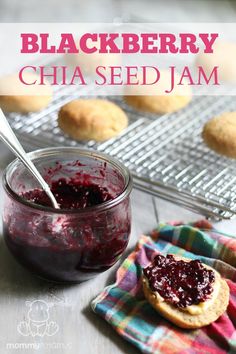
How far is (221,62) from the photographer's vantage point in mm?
2189

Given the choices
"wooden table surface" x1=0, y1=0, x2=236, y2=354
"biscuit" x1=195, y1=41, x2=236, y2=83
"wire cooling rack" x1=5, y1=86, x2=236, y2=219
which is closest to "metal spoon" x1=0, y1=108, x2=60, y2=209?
"wooden table surface" x1=0, y1=0, x2=236, y2=354

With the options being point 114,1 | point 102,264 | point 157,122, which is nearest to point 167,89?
point 157,122

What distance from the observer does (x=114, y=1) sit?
3168 mm

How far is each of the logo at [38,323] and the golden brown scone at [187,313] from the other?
0.20 m

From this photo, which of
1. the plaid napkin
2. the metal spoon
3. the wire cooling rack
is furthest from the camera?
the wire cooling rack

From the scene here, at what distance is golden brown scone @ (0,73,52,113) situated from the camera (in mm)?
1913

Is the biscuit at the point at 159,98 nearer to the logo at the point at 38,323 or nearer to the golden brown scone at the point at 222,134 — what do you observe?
the golden brown scone at the point at 222,134

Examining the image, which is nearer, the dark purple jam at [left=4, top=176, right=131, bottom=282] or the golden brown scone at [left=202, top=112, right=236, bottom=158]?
the dark purple jam at [left=4, top=176, right=131, bottom=282]

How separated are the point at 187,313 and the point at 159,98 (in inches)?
35.9

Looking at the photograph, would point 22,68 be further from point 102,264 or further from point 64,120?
point 102,264

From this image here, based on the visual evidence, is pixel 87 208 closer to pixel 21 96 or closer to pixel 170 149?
pixel 170 149

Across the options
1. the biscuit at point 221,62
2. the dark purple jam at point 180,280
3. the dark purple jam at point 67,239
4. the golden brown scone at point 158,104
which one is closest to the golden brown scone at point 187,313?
the dark purple jam at point 180,280

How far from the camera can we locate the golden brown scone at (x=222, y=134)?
1.76 metres

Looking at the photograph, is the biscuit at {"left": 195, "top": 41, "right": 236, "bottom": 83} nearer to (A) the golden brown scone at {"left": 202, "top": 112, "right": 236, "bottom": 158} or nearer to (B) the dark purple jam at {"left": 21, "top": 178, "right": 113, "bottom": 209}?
(A) the golden brown scone at {"left": 202, "top": 112, "right": 236, "bottom": 158}
